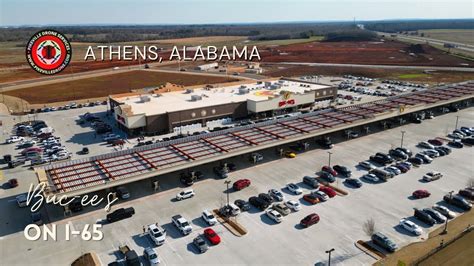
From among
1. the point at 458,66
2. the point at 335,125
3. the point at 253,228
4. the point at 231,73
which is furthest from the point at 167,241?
the point at 458,66

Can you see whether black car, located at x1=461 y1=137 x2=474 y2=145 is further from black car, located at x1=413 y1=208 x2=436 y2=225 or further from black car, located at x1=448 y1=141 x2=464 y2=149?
black car, located at x1=413 y1=208 x2=436 y2=225

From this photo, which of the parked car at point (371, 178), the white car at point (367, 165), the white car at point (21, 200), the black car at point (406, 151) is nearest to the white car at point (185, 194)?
the white car at point (21, 200)

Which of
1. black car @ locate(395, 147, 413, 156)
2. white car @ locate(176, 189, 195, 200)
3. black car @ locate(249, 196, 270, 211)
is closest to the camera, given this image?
black car @ locate(249, 196, 270, 211)

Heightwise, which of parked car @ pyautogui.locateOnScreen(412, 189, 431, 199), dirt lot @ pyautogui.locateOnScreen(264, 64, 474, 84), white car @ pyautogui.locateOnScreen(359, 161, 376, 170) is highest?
dirt lot @ pyautogui.locateOnScreen(264, 64, 474, 84)

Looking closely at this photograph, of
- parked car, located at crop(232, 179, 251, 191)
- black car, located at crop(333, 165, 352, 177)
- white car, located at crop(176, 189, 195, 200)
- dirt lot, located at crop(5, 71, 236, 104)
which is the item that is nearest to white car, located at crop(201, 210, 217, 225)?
white car, located at crop(176, 189, 195, 200)

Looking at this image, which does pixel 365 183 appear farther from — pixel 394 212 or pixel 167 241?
pixel 167 241

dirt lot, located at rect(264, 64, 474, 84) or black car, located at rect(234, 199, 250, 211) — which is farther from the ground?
dirt lot, located at rect(264, 64, 474, 84)

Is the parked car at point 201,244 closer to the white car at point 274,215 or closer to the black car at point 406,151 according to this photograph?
the white car at point 274,215
